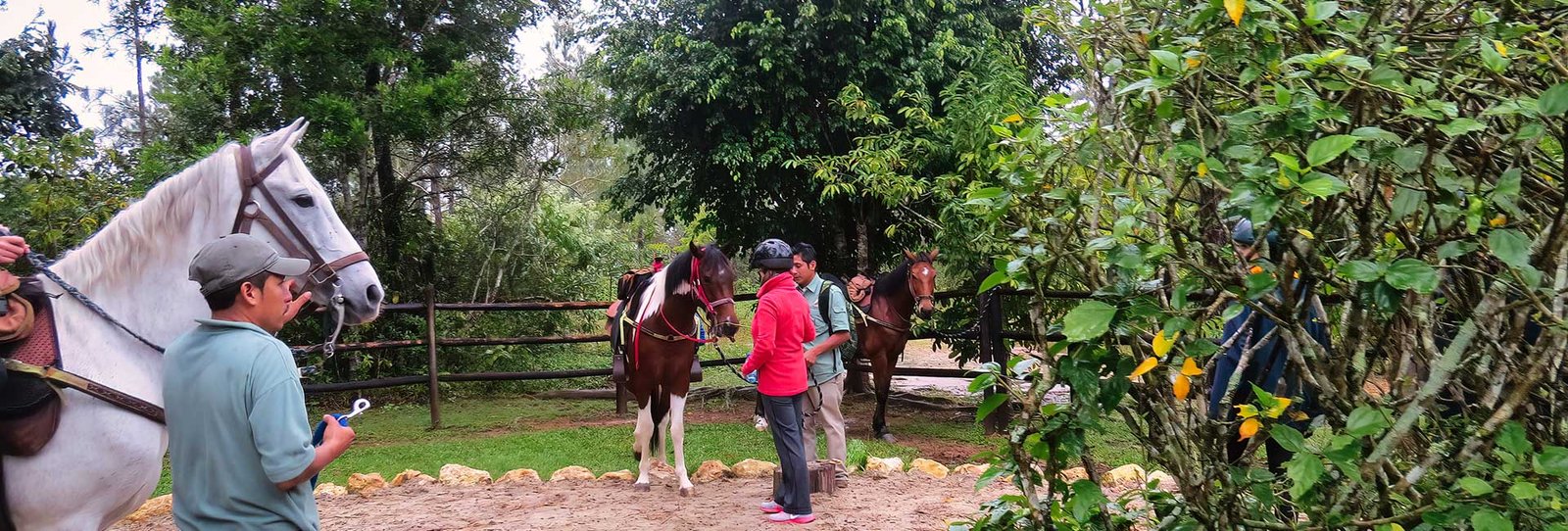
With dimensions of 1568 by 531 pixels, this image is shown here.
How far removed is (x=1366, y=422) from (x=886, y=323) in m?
7.00

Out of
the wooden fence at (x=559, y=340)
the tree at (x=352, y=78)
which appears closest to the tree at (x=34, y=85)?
the tree at (x=352, y=78)

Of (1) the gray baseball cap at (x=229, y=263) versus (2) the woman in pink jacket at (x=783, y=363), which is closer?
(1) the gray baseball cap at (x=229, y=263)

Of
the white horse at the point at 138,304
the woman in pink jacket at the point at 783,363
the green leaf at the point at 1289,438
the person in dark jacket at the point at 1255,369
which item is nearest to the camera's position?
the green leaf at the point at 1289,438

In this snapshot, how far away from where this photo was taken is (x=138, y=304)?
2957 millimetres

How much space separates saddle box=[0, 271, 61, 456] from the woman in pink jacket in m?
3.11

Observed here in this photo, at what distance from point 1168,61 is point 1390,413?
0.88 m

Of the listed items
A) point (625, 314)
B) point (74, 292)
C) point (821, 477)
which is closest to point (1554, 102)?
point (74, 292)

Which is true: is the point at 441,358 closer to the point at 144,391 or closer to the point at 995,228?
the point at 144,391

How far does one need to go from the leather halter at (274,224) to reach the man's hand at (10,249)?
56 cm

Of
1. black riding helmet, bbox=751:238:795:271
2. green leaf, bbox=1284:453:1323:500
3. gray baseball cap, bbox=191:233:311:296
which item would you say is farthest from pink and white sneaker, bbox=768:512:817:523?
green leaf, bbox=1284:453:1323:500

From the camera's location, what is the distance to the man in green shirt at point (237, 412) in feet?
6.53

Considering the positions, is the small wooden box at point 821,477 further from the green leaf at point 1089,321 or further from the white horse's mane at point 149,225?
the green leaf at point 1089,321

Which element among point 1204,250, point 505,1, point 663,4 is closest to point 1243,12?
point 1204,250

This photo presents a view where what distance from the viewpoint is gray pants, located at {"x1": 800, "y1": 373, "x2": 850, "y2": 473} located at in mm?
6211
